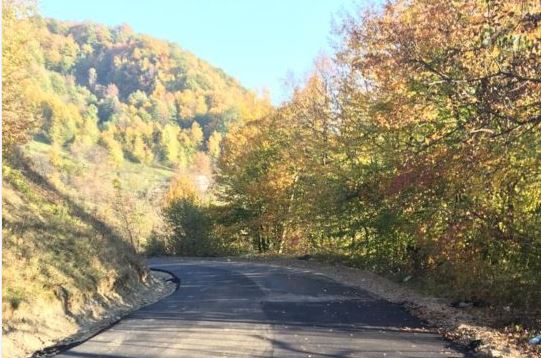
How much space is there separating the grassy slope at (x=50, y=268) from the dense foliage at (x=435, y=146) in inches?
316

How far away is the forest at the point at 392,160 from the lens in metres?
9.11

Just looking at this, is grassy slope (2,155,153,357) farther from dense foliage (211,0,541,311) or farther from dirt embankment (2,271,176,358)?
dense foliage (211,0,541,311)

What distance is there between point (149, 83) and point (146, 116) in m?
22.1

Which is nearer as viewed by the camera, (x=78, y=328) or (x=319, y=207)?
(x=78, y=328)

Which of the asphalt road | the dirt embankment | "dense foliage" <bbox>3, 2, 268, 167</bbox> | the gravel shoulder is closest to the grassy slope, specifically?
the dirt embankment

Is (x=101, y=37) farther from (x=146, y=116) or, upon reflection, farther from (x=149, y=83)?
(x=146, y=116)

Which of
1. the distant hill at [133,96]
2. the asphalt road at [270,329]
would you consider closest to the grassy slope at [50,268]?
the asphalt road at [270,329]

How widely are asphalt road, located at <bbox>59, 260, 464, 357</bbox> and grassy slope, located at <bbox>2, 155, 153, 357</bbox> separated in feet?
3.68

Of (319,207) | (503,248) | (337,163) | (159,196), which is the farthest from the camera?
(159,196)

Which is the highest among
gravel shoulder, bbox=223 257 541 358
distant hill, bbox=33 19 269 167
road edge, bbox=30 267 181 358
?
distant hill, bbox=33 19 269 167

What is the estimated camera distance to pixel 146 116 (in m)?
149

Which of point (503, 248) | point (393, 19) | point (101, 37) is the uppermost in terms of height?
point (101, 37)

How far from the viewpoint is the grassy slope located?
970 cm

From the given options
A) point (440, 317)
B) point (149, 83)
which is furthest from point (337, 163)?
point (149, 83)
